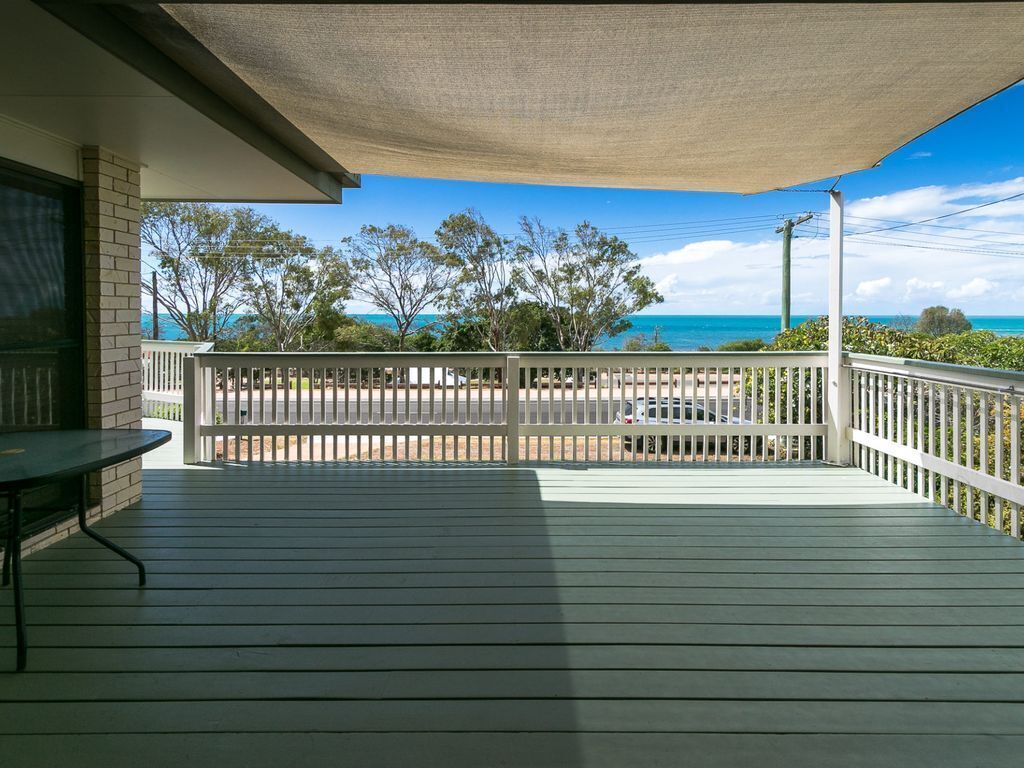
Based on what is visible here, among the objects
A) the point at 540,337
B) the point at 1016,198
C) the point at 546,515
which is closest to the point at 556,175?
the point at 546,515

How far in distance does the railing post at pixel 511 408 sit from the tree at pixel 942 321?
2814 centimetres

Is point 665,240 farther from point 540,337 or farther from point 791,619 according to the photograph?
point 791,619

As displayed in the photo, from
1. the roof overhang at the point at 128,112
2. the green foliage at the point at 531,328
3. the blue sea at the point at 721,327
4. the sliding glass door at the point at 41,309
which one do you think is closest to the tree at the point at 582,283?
the green foliage at the point at 531,328

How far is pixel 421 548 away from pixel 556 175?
306cm

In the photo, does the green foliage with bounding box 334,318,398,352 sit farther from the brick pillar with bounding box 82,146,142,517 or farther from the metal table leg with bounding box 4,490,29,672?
the metal table leg with bounding box 4,490,29,672

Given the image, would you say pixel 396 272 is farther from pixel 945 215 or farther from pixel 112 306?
pixel 945 215

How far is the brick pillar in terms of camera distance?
4000mm

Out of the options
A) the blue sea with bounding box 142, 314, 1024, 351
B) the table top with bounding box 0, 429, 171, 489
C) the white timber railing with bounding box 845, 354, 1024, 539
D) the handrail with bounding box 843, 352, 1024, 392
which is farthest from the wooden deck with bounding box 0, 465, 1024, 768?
the blue sea with bounding box 142, 314, 1024, 351

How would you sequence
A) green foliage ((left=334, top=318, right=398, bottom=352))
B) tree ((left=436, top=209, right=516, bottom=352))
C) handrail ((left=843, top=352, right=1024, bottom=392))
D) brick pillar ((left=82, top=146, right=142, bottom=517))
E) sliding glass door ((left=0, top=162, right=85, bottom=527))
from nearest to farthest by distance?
sliding glass door ((left=0, top=162, right=85, bottom=527)) < handrail ((left=843, top=352, right=1024, bottom=392)) < brick pillar ((left=82, top=146, right=142, bottom=517)) < green foliage ((left=334, top=318, right=398, bottom=352)) < tree ((left=436, top=209, right=516, bottom=352))

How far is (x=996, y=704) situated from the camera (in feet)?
6.49

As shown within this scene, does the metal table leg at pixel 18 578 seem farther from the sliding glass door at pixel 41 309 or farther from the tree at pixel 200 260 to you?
the tree at pixel 200 260

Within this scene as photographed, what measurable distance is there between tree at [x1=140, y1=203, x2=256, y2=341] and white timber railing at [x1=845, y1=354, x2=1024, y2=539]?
16128mm

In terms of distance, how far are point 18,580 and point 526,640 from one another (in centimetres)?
178

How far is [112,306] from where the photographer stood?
417cm
